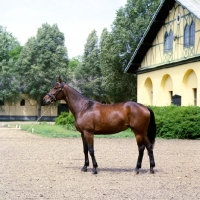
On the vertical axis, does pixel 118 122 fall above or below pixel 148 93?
below

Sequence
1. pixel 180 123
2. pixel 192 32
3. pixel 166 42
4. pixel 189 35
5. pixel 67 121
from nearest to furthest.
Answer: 1. pixel 180 123
2. pixel 192 32
3. pixel 189 35
4. pixel 166 42
5. pixel 67 121

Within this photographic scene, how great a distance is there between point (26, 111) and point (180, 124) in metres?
41.8

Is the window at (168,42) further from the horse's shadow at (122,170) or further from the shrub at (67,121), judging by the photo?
the horse's shadow at (122,170)

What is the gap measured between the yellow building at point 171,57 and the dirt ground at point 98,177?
14.4m

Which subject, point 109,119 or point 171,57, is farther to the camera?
point 171,57

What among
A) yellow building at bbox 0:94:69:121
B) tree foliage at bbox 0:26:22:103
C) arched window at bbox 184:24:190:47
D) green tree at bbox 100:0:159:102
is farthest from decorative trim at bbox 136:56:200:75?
yellow building at bbox 0:94:69:121

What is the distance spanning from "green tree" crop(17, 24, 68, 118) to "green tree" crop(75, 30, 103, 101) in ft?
9.98

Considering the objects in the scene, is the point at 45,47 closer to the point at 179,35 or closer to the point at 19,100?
the point at 19,100

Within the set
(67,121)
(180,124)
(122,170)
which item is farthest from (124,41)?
(122,170)

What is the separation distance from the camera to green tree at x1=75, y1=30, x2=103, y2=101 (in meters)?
61.7

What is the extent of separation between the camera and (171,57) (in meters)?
32.8

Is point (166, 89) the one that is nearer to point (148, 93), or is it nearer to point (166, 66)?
point (166, 66)

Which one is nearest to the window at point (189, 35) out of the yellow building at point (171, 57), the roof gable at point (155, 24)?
the yellow building at point (171, 57)

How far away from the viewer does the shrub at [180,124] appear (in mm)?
24938
